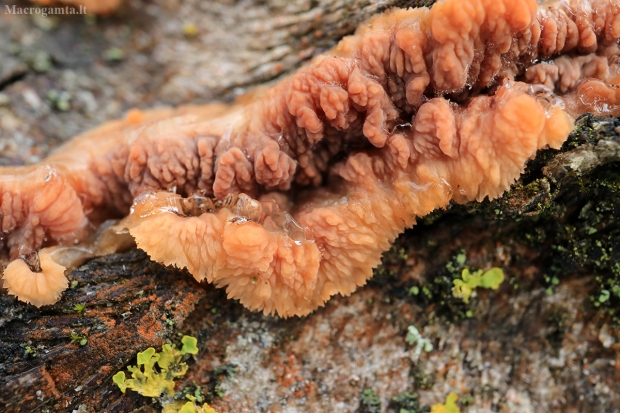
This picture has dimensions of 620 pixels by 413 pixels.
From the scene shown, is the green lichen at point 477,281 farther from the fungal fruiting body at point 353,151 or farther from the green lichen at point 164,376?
the green lichen at point 164,376

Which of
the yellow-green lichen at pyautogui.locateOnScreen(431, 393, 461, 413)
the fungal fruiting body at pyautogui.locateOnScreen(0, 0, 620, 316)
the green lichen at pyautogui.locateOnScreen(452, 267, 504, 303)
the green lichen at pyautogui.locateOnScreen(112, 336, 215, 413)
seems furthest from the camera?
the green lichen at pyautogui.locateOnScreen(452, 267, 504, 303)

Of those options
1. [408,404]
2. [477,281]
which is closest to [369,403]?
[408,404]

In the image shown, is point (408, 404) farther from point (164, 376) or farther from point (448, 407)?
point (164, 376)

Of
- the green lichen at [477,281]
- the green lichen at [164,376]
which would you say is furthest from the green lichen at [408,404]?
the green lichen at [164,376]

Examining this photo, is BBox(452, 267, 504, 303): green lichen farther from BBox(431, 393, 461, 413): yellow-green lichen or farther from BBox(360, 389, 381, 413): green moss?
BBox(360, 389, 381, 413): green moss

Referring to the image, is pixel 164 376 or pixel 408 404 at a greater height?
pixel 164 376

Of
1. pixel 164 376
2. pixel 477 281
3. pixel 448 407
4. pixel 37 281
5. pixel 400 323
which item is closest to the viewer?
pixel 37 281

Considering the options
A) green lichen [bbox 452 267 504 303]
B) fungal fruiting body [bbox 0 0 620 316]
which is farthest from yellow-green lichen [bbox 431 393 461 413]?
fungal fruiting body [bbox 0 0 620 316]
